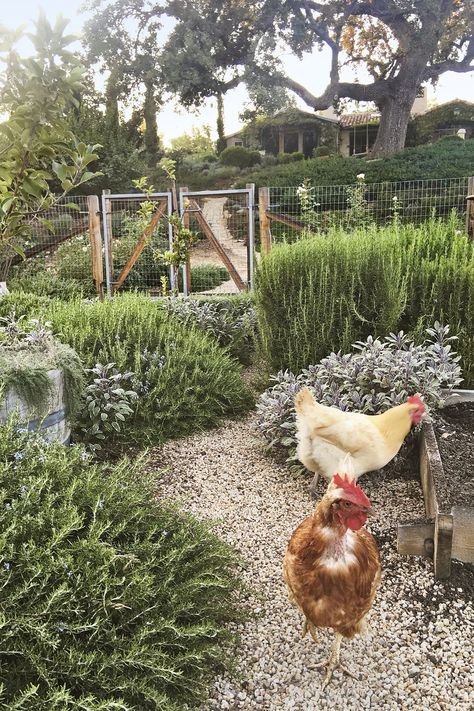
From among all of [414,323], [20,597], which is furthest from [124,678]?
[414,323]

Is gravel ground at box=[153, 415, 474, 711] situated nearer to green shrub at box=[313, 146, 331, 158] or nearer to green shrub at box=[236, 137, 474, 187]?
green shrub at box=[236, 137, 474, 187]

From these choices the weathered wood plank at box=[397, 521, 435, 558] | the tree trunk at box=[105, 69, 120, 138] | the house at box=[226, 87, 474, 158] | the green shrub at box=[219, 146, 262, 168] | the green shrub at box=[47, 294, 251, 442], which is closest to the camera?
the weathered wood plank at box=[397, 521, 435, 558]

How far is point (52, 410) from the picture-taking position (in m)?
3.51

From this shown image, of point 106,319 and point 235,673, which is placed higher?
point 106,319

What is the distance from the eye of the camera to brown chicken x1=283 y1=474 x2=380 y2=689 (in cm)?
204

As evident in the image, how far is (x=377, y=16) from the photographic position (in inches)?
824

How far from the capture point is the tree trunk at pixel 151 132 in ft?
82.2

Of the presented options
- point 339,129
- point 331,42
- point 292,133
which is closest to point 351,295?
point 331,42

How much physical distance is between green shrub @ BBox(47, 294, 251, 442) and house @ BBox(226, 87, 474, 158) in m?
24.6

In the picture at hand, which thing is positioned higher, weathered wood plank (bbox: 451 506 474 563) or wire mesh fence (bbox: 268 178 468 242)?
wire mesh fence (bbox: 268 178 468 242)

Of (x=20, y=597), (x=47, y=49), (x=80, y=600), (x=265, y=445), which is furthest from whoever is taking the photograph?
(x=265, y=445)

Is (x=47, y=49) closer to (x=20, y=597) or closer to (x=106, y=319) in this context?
(x=20, y=597)

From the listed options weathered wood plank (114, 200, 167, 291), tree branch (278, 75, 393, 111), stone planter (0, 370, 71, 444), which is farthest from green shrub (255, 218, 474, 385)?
tree branch (278, 75, 393, 111)

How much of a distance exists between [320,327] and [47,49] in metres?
3.08
